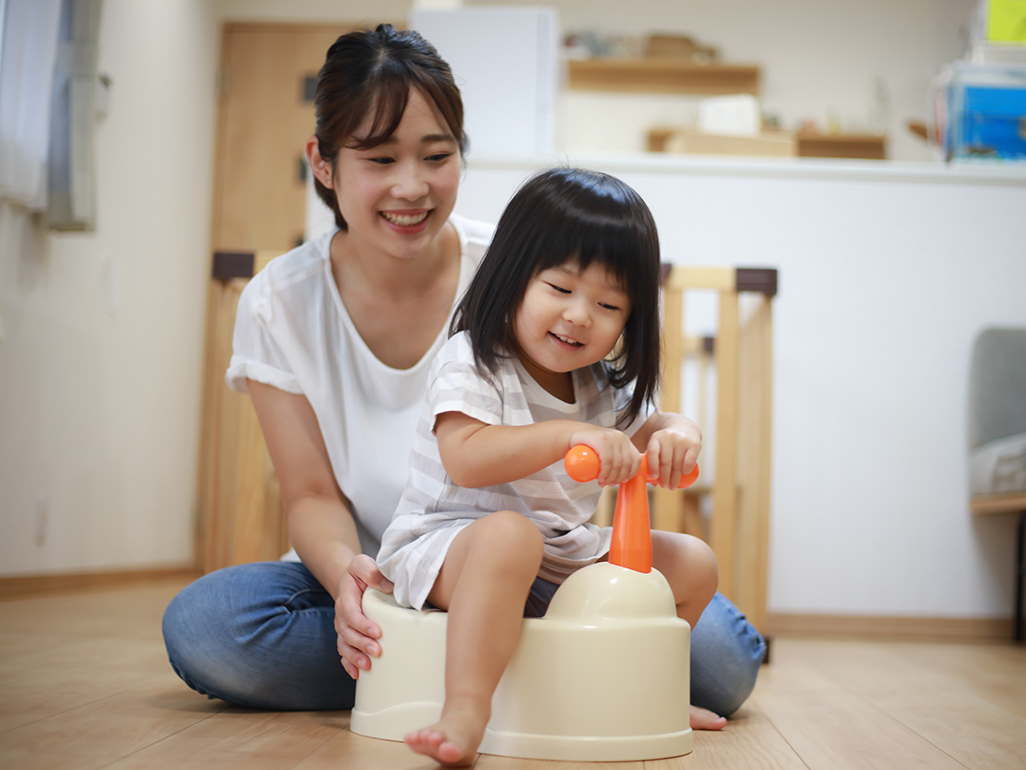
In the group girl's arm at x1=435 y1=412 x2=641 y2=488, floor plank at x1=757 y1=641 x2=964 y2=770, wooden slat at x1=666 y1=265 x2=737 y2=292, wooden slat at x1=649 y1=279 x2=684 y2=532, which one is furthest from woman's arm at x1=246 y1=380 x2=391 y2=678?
wooden slat at x1=666 y1=265 x2=737 y2=292

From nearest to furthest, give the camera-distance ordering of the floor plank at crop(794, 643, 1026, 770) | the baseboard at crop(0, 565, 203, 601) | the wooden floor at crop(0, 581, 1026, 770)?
the wooden floor at crop(0, 581, 1026, 770) < the floor plank at crop(794, 643, 1026, 770) < the baseboard at crop(0, 565, 203, 601)

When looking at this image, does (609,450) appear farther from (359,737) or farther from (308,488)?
(308,488)

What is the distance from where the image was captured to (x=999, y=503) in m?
1.97

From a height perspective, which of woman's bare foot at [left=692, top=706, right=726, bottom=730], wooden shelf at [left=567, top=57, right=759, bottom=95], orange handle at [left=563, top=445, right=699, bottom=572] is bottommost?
Answer: woman's bare foot at [left=692, top=706, right=726, bottom=730]

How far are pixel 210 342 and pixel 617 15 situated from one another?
101 inches

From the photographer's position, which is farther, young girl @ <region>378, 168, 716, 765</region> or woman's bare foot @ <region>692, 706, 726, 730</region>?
woman's bare foot @ <region>692, 706, 726, 730</region>

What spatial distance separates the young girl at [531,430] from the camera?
2.56 feet

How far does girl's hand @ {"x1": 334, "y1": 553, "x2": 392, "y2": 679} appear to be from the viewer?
0.89 metres

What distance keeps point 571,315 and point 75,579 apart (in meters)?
2.11

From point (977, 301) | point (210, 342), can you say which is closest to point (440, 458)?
point (977, 301)

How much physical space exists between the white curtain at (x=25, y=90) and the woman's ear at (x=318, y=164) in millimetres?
1197

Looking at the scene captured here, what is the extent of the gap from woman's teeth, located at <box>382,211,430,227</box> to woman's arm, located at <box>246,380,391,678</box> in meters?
0.26

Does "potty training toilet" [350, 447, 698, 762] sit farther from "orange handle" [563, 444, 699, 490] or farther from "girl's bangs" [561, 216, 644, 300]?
"girl's bangs" [561, 216, 644, 300]

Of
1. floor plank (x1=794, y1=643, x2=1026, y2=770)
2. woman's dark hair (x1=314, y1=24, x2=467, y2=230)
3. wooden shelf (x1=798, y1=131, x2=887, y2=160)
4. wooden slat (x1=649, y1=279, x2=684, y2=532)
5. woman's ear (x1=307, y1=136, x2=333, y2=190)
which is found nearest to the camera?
floor plank (x1=794, y1=643, x2=1026, y2=770)
